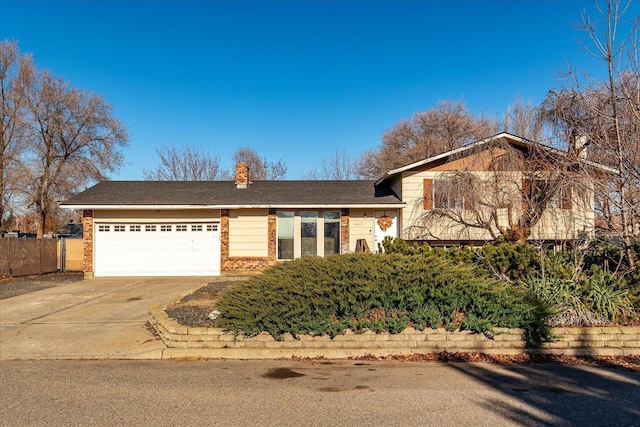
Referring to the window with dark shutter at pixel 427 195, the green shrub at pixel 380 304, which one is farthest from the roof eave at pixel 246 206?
the green shrub at pixel 380 304

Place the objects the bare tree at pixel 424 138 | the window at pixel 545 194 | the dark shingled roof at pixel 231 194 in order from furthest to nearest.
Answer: the bare tree at pixel 424 138 < the dark shingled roof at pixel 231 194 < the window at pixel 545 194

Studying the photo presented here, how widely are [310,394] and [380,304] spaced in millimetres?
2258

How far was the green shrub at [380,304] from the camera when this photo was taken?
6500mm

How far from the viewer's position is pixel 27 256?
1720 cm

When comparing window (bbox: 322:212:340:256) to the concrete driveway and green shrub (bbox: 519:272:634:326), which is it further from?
green shrub (bbox: 519:272:634:326)

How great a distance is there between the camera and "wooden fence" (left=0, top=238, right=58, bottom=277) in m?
16.4

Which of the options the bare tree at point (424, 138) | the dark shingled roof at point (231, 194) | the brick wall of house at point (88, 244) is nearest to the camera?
the dark shingled roof at point (231, 194)

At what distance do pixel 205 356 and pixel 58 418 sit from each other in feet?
7.74

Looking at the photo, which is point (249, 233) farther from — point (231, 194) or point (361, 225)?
point (361, 225)

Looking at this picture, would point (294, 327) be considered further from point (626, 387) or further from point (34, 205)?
point (34, 205)

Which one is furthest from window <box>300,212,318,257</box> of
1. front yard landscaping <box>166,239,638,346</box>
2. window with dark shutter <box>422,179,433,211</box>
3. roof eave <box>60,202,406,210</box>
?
front yard landscaping <box>166,239,638,346</box>

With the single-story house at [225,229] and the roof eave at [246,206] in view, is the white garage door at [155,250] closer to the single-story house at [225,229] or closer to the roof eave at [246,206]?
the single-story house at [225,229]

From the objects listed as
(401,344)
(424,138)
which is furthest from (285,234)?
(424,138)

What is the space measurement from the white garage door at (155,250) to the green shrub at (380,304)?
356 inches
